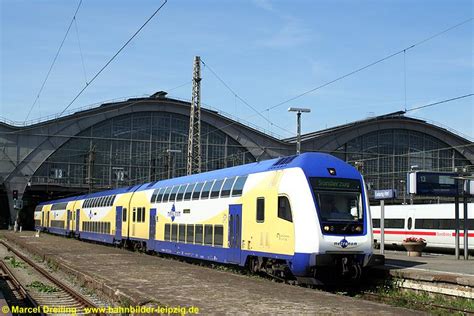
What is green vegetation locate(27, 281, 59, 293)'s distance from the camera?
1711 centimetres

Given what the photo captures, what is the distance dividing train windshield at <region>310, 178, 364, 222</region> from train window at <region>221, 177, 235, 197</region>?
4.81m

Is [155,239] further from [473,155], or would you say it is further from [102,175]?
[473,155]

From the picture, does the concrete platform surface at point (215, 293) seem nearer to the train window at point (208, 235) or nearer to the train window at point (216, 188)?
the train window at point (208, 235)

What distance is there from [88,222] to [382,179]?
5670cm

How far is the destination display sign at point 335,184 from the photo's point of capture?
1614 cm

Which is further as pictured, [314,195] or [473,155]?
[473,155]

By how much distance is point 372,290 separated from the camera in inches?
664

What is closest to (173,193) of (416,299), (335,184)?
(335,184)

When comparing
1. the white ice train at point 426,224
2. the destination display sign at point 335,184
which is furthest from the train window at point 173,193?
the white ice train at point 426,224

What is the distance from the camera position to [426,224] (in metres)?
37.2

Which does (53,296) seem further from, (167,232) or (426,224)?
(426,224)

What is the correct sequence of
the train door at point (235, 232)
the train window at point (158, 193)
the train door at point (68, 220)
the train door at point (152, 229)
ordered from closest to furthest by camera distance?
the train door at point (235, 232)
the train window at point (158, 193)
the train door at point (152, 229)
the train door at point (68, 220)

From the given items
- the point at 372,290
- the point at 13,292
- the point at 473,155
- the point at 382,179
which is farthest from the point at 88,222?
the point at 473,155

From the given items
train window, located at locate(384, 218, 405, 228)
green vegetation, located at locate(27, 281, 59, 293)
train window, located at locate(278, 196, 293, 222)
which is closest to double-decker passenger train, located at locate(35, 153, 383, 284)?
train window, located at locate(278, 196, 293, 222)
